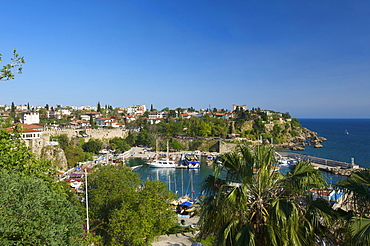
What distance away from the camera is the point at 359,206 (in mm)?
3352

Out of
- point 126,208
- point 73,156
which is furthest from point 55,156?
point 126,208

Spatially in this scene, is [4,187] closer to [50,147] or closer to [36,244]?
[36,244]

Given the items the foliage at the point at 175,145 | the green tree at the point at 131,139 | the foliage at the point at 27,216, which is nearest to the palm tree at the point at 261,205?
the foliage at the point at 27,216

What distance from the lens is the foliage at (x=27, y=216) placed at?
3211mm

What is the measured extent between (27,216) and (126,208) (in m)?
5.42

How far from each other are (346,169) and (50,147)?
115 ft

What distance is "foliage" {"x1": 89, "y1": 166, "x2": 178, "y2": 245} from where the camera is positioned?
25.3 ft

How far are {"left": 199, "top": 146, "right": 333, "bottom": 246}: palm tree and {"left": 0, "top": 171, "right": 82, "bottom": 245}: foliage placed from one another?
227 centimetres

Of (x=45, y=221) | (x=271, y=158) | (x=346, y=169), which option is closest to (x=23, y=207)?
(x=45, y=221)

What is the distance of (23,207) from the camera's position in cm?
336

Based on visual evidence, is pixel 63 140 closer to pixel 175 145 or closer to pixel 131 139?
pixel 131 139

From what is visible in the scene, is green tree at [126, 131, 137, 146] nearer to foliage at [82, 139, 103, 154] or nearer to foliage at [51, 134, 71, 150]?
foliage at [82, 139, 103, 154]

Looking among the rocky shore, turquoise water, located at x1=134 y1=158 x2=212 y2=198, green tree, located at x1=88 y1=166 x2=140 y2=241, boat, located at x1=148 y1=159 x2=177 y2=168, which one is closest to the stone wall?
turquoise water, located at x1=134 y1=158 x2=212 y2=198

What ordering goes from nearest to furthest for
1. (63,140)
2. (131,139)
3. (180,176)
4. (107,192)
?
(107,192)
(180,176)
(63,140)
(131,139)
